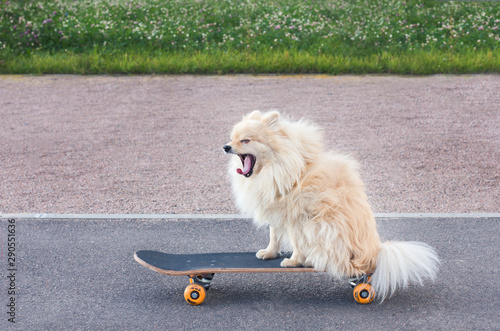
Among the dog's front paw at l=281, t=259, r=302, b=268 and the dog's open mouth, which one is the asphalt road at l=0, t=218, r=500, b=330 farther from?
the dog's open mouth

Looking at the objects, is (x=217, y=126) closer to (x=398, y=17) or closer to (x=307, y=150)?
(x=307, y=150)

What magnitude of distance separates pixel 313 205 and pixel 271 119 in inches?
26.4

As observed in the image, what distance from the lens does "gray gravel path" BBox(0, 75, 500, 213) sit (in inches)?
252

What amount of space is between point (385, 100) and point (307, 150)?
21.0 feet

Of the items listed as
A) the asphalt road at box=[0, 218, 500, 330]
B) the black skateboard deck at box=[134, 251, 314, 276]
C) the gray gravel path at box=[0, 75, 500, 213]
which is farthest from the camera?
the gray gravel path at box=[0, 75, 500, 213]

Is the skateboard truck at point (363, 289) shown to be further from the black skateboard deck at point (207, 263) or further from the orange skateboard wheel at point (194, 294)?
the orange skateboard wheel at point (194, 294)

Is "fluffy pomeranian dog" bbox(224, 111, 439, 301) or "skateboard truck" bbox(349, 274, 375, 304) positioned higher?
"fluffy pomeranian dog" bbox(224, 111, 439, 301)

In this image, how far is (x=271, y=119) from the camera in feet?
13.3

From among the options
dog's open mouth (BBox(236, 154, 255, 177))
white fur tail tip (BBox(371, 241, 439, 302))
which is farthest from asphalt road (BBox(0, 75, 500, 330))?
dog's open mouth (BBox(236, 154, 255, 177))

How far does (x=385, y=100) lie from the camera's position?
398 inches

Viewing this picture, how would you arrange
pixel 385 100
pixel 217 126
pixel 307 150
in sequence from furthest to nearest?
pixel 385 100, pixel 217 126, pixel 307 150

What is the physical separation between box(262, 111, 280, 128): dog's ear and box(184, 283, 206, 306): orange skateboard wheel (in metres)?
1.25

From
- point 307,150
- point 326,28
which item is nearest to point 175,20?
point 326,28

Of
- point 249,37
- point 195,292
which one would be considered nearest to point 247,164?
point 195,292
